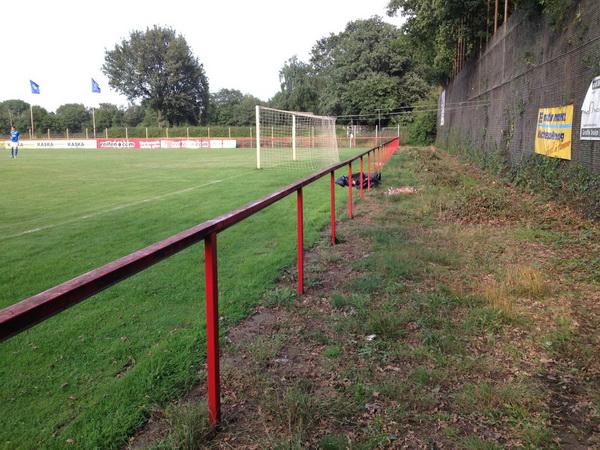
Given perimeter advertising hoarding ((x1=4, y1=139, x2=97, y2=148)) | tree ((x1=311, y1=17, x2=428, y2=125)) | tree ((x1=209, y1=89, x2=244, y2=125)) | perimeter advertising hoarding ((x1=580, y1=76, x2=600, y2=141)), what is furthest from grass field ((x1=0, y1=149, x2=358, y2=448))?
tree ((x1=209, y1=89, x2=244, y2=125))

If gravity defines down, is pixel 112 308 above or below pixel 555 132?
below

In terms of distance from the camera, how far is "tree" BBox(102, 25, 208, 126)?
242 feet

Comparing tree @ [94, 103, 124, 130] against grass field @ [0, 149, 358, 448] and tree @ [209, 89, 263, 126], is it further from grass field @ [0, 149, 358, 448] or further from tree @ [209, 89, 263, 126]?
grass field @ [0, 149, 358, 448]

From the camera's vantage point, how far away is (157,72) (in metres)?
74.2

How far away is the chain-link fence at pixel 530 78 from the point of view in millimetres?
7262

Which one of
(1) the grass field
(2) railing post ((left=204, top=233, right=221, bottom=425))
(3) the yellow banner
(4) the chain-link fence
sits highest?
(4) the chain-link fence

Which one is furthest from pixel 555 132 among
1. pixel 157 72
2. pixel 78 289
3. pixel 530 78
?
pixel 157 72

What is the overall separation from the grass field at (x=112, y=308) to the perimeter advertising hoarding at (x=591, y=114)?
405cm

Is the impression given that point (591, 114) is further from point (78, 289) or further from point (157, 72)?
point (157, 72)

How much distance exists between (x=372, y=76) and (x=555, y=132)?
4864cm

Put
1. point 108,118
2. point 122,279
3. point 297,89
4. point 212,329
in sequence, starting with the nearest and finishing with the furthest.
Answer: point 122,279
point 212,329
point 297,89
point 108,118

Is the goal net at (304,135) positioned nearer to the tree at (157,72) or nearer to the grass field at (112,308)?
the grass field at (112,308)

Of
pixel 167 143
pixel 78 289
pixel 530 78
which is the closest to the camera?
pixel 78 289

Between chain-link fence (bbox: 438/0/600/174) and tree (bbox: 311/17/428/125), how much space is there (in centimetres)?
3401
